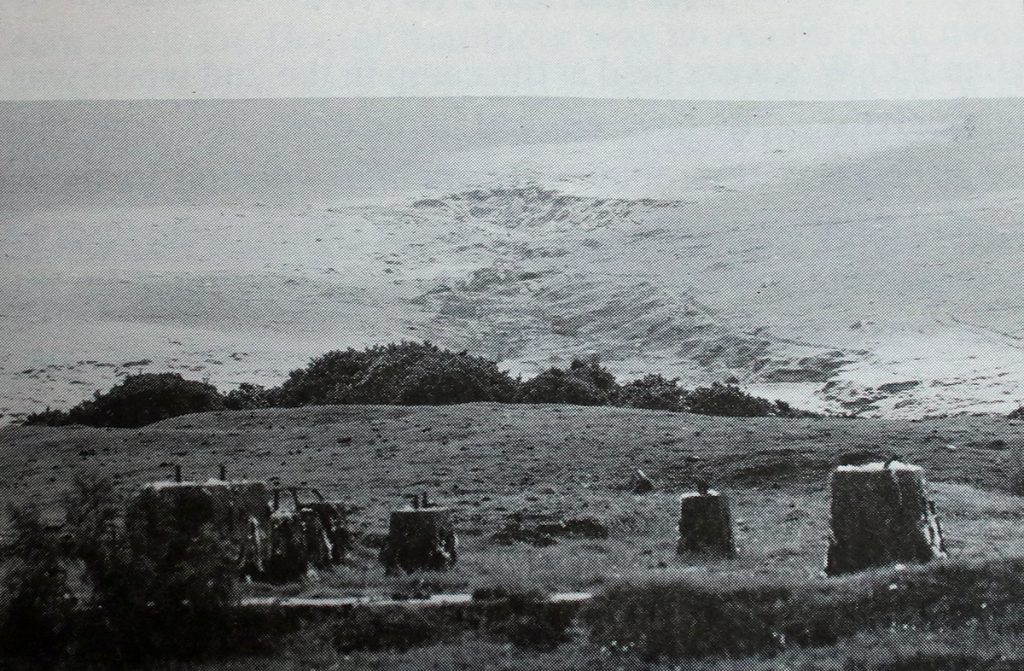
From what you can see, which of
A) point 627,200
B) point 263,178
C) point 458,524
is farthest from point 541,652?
point 627,200

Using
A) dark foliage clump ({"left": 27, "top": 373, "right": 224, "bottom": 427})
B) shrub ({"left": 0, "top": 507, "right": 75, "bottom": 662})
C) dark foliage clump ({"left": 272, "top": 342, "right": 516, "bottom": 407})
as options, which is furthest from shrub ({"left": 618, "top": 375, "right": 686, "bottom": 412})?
shrub ({"left": 0, "top": 507, "right": 75, "bottom": 662})

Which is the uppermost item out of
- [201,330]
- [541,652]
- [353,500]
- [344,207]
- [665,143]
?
[665,143]

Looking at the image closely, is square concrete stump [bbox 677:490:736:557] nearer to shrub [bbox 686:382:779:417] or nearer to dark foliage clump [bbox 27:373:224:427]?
shrub [bbox 686:382:779:417]

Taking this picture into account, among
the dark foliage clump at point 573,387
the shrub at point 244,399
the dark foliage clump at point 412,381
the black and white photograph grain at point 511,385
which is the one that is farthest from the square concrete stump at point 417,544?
the dark foliage clump at point 412,381

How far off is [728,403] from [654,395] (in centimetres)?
195

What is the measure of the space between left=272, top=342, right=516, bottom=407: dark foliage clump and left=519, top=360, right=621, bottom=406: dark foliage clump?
509 millimetres

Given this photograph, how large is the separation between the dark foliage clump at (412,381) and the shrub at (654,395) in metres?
2.61

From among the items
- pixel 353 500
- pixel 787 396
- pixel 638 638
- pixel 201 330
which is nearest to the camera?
pixel 638 638

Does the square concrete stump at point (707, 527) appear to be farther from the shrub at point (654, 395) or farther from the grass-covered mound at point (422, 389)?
the shrub at point (654, 395)

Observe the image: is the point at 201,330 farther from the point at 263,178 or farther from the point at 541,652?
the point at 541,652

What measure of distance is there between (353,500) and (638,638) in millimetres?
10415

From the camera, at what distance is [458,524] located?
21125 mm

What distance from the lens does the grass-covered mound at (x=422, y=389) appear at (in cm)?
3106

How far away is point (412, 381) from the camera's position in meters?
33.5
